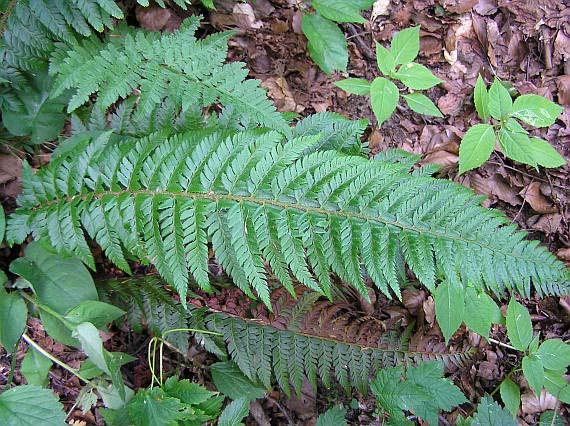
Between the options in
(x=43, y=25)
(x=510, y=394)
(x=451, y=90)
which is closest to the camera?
(x=43, y=25)

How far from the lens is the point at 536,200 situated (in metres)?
3.75

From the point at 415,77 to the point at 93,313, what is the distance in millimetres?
2382

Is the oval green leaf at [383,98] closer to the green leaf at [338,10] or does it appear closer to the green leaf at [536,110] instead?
the green leaf at [338,10]

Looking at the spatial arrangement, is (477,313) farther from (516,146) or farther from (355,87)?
(355,87)

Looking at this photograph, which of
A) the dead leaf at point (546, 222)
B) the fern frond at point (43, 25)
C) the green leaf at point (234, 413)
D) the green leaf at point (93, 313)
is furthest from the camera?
the dead leaf at point (546, 222)

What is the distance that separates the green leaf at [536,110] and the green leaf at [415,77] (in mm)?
567

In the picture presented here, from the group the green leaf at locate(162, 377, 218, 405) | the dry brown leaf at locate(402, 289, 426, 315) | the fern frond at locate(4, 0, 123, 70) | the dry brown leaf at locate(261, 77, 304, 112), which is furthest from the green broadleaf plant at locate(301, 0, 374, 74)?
the green leaf at locate(162, 377, 218, 405)

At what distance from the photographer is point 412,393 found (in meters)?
2.48

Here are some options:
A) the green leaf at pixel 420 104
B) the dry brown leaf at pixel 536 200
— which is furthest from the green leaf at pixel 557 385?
the green leaf at pixel 420 104

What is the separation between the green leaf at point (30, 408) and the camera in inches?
81.2

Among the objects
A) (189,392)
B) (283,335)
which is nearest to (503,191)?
(283,335)

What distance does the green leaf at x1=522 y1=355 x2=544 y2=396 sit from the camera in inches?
117

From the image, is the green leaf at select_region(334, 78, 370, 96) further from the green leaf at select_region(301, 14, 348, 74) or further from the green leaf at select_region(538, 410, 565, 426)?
the green leaf at select_region(538, 410, 565, 426)

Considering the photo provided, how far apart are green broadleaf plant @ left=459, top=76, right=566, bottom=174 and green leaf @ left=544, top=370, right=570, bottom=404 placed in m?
1.33
